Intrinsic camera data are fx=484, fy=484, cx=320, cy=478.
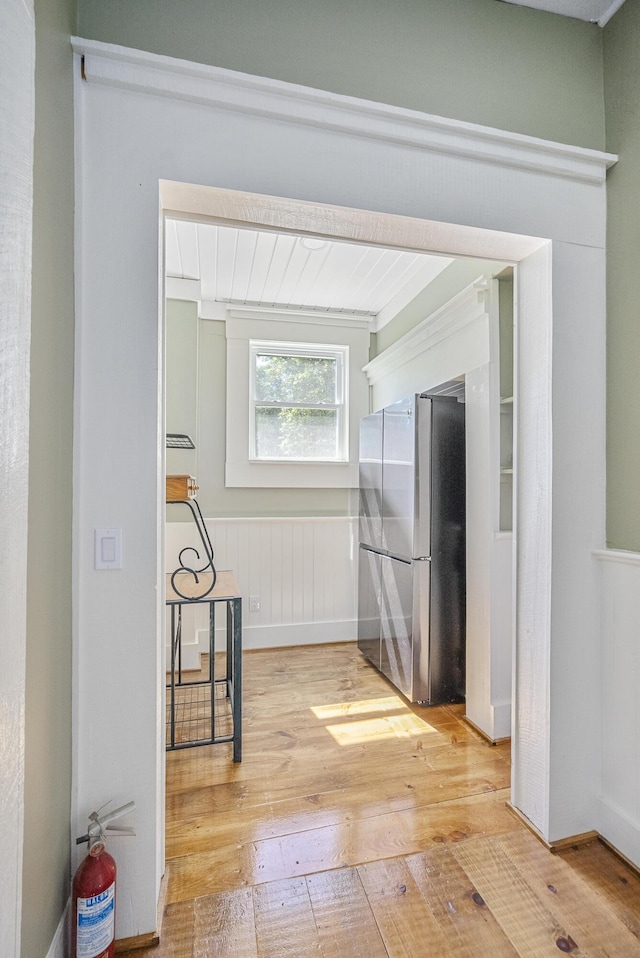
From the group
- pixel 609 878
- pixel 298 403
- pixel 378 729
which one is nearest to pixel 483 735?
pixel 378 729

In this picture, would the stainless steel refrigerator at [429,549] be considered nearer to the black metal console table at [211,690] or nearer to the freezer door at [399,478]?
the freezer door at [399,478]

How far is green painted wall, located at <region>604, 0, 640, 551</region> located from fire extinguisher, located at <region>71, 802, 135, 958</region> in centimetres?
173

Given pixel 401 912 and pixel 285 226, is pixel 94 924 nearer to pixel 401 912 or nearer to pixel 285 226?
pixel 401 912

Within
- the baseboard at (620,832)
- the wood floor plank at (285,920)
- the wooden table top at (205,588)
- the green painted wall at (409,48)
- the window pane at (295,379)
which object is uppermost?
the green painted wall at (409,48)

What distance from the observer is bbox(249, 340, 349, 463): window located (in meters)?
3.69

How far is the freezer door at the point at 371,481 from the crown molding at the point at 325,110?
1649 mm

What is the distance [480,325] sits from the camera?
2391 millimetres

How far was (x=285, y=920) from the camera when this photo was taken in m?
1.34

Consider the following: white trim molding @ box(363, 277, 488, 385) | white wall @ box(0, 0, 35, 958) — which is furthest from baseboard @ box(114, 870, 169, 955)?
white trim molding @ box(363, 277, 488, 385)

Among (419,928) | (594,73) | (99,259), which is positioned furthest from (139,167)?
(419,928)

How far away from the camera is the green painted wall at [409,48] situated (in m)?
1.35

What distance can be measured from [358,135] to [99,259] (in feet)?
2.81

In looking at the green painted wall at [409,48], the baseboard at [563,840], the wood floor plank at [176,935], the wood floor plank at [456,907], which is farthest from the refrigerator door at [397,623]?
the green painted wall at [409,48]

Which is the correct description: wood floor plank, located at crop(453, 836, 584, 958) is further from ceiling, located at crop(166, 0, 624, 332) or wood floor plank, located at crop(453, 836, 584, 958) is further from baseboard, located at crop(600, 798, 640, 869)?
ceiling, located at crop(166, 0, 624, 332)
